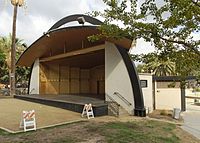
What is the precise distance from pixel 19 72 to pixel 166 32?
132 ft

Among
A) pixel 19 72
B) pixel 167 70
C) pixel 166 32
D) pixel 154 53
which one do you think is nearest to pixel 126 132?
pixel 154 53

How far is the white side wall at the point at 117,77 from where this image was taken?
17.3 metres

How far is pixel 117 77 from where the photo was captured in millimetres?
18062

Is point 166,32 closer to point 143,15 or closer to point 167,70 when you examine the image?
point 143,15

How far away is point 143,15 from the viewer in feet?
23.5

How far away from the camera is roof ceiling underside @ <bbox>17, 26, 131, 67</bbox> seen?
2009cm

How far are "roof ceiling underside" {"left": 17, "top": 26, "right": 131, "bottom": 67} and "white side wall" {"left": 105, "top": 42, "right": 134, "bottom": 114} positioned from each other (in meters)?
1.17

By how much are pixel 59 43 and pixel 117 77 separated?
902 centimetres

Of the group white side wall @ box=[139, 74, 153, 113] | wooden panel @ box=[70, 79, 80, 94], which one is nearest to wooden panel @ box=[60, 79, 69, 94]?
wooden panel @ box=[70, 79, 80, 94]

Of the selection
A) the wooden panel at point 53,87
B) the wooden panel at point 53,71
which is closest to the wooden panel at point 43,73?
the wooden panel at point 53,71

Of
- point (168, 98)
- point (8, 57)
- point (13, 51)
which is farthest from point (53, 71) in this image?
point (168, 98)

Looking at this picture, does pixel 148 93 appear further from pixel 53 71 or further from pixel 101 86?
pixel 53 71

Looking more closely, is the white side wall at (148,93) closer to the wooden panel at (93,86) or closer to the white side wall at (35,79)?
the wooden panel at (93,86)

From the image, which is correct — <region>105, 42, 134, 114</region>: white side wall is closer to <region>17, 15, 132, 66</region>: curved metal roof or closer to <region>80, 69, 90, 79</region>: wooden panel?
<region>17, 15, 132, 66</region>: curved metal roof
